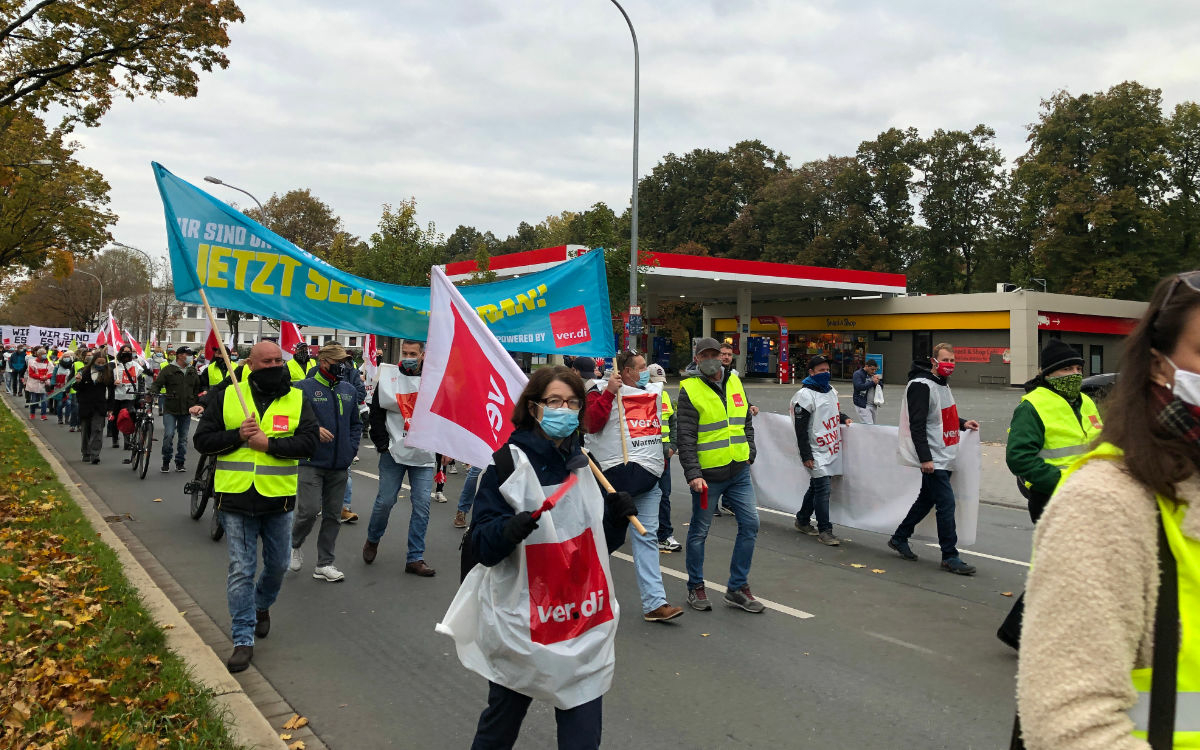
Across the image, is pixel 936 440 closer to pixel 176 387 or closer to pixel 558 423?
pixel 558 423

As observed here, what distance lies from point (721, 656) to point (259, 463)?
3129mm

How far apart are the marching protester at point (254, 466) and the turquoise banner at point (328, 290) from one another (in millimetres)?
730

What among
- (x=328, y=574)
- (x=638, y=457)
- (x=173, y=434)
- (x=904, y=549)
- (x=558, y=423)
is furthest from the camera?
(x=173, y=434)

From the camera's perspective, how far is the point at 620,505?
3309mm

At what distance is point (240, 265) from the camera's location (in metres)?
6.17

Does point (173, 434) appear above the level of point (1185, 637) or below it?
below

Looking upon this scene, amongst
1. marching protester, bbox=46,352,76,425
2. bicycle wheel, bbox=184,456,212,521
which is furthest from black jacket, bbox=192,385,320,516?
marching protester, bbox=46,352,76,425

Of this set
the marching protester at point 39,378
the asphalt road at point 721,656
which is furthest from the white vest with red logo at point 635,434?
the marching protester at point 39,378

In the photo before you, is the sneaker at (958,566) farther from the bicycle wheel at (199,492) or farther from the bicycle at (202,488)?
the bicycle wheel at (199,492)

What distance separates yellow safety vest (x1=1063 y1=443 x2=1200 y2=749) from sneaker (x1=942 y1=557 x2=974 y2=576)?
649 cm

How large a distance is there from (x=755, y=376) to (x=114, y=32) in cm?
4264

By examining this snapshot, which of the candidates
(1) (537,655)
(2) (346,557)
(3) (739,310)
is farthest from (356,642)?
(3) (739,310)

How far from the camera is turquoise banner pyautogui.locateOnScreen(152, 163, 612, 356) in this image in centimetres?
593

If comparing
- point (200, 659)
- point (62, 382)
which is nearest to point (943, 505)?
point (200, 659)
